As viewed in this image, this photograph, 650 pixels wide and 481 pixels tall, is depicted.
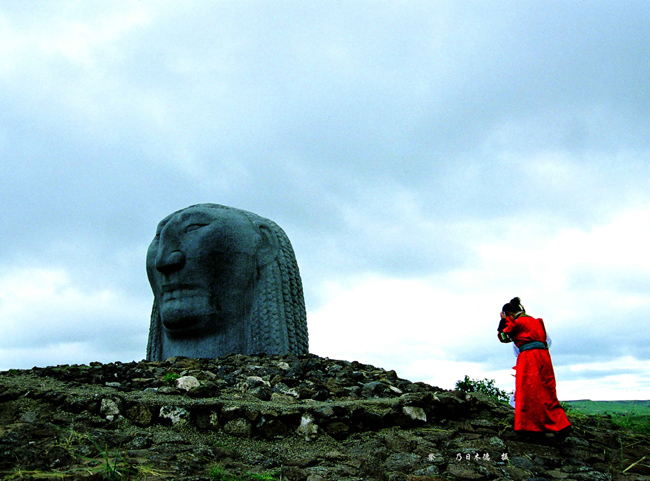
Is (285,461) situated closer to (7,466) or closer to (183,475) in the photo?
(183,475)

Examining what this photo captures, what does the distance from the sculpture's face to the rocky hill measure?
92.0 inches

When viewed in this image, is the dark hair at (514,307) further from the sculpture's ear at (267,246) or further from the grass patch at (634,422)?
the sculpture's ear at (267,246)

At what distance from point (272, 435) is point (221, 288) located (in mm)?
4127

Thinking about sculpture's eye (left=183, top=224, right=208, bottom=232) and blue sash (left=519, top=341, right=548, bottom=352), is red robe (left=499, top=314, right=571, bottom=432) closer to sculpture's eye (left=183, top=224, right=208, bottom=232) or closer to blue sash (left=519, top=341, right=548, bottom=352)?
blue sash (left=519, top=341, right=548, bottom=352)

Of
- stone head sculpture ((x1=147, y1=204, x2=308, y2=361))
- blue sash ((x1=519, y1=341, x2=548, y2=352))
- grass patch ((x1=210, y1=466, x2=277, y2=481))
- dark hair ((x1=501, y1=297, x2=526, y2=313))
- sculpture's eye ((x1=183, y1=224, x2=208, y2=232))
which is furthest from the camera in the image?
sculpture's eye ((x1=183, y1=224, x2=208, y2=232))

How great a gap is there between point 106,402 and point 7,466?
1.06 meters

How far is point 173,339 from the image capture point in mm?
8266

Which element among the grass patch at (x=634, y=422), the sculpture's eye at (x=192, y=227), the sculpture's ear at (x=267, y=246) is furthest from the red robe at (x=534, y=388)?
the sculpture's eye at (x=192, y=227)

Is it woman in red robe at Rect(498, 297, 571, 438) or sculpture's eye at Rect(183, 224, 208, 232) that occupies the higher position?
sculpture's eye at Rect(183, 224, 208, 232)

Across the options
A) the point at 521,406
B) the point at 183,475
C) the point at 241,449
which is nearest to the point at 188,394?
the point at 241,449

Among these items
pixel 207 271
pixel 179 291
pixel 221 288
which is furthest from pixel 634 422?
pixel 179 291

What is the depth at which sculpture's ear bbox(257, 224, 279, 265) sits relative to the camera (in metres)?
8.16

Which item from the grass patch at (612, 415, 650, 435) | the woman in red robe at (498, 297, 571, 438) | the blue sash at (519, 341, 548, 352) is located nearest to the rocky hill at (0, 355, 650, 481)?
the woman in red robe at (498, 297, 571, 438)

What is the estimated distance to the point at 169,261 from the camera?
314 inches
